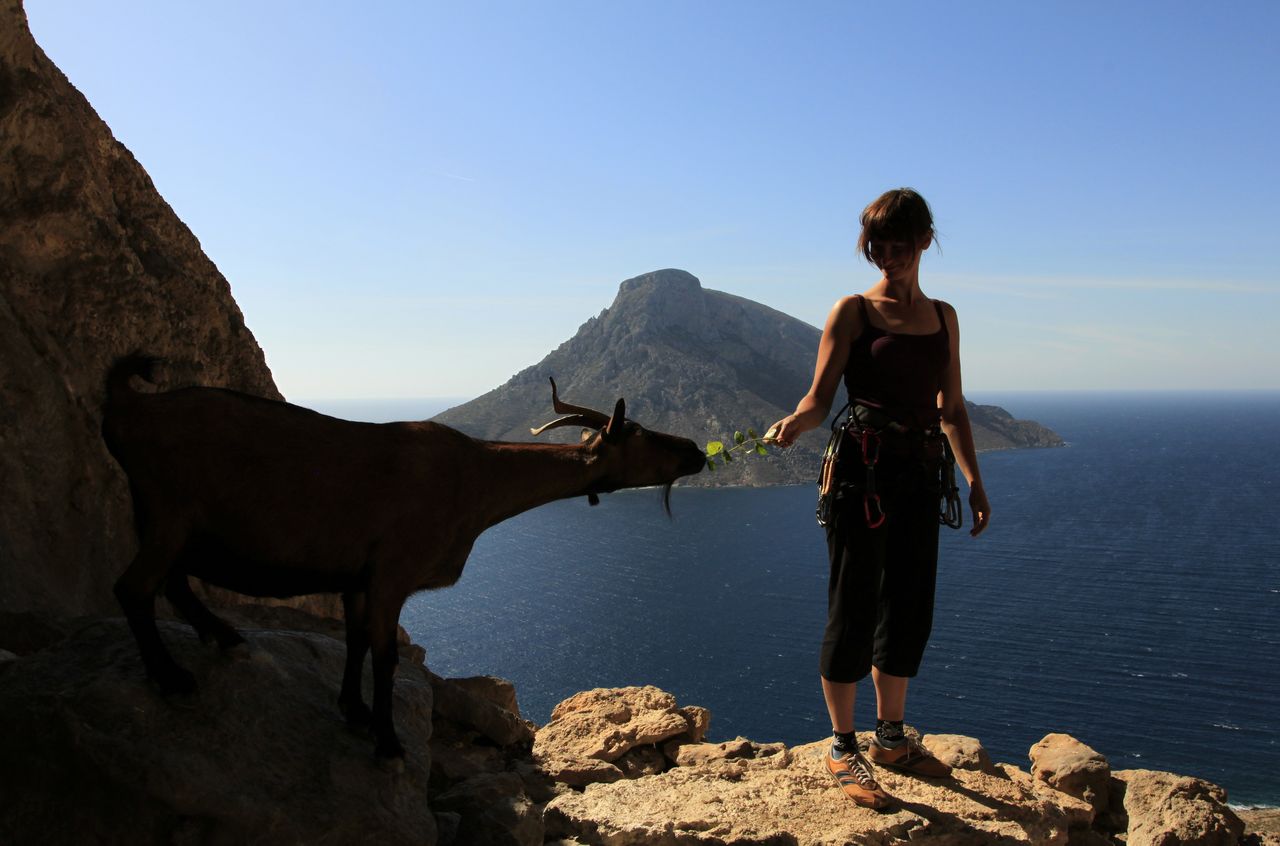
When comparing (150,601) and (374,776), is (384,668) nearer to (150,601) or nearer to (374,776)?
(374,776)

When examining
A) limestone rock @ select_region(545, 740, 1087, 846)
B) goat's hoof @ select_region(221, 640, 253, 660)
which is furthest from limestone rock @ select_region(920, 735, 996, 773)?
goat's hoof @ select_region(221, 640, 253, 660)

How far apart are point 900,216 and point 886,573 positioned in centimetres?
213

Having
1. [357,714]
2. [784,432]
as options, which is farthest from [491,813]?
[784,432]

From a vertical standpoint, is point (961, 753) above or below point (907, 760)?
below

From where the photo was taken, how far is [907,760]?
6055 mm

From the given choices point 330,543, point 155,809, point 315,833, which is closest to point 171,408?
point 330,543

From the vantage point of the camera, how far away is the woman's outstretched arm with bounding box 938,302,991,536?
5.54 m

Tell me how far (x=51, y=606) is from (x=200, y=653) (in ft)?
7.56

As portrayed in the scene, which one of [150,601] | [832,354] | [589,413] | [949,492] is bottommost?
[150,601]

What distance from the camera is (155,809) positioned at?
12.1ft

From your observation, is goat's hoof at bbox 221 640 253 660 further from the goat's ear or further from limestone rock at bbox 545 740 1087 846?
limestone rock at bbox 545 740 1087 846

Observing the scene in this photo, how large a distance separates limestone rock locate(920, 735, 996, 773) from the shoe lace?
1.69 metres

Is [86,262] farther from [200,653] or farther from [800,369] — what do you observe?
[800,369]

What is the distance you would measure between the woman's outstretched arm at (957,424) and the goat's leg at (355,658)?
11.7 ft
